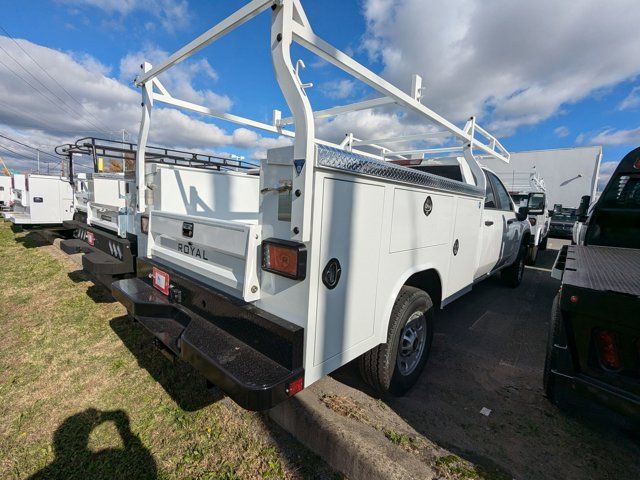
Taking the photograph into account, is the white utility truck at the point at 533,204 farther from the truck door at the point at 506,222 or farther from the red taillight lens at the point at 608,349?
the red taillight lens at the point at 608,349

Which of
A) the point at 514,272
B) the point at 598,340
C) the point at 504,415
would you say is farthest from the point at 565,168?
the point at 598,340

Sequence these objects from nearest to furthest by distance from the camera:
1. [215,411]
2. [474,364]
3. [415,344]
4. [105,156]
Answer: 1. [215,411]
2. [415,344]
3. [474,364]
4. [105,156]

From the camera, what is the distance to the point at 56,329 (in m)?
3.60

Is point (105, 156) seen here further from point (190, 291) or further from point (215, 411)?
point (215, 411)

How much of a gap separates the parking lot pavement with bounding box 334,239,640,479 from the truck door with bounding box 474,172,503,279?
872mm

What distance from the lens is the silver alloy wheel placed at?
254 cm

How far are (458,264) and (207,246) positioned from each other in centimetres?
246

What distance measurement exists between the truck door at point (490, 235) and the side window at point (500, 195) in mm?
176

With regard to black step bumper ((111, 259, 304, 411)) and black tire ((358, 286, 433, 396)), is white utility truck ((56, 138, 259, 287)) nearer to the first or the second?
black step bumper ((111, 259, 304, 411))

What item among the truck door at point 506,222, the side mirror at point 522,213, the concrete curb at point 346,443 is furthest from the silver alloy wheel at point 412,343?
the side mirror at point 522,213

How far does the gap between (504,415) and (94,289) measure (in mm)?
5518

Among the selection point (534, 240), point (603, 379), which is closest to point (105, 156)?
point (603, 379)

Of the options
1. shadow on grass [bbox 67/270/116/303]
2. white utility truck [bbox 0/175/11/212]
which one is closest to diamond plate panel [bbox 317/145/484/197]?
Result: shadow on grass [bbox 67/270/116/303]

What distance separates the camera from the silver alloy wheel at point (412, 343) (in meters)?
2.54
